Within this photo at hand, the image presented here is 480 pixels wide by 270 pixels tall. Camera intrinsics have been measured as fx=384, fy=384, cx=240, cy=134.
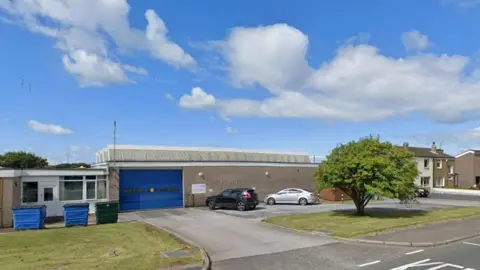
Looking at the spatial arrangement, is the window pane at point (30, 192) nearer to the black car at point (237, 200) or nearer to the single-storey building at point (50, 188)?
the single-storey building at point (50, 188)

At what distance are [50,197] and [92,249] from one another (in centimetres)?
1378

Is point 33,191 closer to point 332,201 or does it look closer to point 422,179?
point 332,201

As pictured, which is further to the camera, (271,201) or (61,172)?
(271,201)

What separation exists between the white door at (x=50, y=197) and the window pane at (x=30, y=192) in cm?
22

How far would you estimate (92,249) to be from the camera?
1288 cm

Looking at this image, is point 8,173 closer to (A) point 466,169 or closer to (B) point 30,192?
(B) point 30,192

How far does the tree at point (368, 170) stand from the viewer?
794 inches

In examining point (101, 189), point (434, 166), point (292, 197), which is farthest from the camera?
point (434, 166)


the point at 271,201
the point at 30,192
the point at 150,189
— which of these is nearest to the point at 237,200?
the point at 271,201

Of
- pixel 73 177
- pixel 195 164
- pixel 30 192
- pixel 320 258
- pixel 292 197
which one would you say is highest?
pixel 195 164

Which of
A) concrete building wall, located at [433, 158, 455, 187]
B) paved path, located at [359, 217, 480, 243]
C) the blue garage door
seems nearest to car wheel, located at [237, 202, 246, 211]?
the blue garage door

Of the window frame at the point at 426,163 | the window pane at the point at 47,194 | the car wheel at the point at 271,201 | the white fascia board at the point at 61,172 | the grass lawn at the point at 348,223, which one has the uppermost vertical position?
the white fascia board at the point at 61,172

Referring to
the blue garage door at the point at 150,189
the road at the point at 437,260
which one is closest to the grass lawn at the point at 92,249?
the road at the point at 437,260

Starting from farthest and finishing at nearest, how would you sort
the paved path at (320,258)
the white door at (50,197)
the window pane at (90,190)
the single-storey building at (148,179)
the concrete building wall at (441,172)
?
the concrete building wall at (441,172)
the window pane at (90,190)
the white door at (50,197)
the single-storey building at (148,179)
the paved path at (320,258)
